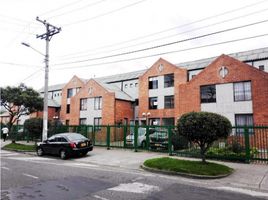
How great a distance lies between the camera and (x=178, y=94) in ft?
104

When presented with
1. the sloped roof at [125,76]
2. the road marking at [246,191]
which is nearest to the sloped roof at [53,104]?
the sloped roof at [125,76]

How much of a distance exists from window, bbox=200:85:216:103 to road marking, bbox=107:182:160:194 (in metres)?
19.5

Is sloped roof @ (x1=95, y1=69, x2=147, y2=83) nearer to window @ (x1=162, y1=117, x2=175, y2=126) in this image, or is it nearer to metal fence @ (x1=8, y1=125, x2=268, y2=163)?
window @ (x1=162, y1=117, x2=175, y2=126)

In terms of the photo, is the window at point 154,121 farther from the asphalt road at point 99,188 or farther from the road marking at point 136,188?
the road marking at point 136,188

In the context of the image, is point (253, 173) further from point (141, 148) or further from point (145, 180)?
point (141, 148)

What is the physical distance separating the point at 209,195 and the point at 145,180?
264 centimetres

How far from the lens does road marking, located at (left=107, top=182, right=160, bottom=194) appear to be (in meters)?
7.87

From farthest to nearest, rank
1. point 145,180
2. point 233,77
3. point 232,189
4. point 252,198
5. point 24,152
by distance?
point 233,77 → point 24,152 → point 145,180 → point 232,189 → point 252,198

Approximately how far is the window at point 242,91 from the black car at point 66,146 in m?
15.1

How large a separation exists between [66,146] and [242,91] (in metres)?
17.0

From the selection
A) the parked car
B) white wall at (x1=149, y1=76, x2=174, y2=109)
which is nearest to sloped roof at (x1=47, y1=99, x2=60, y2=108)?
white wall at (x1=149, y1=76, x2=174, y2=109)

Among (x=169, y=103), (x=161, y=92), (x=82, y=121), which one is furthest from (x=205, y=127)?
(x=82, y=121)

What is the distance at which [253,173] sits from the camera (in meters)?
10.9

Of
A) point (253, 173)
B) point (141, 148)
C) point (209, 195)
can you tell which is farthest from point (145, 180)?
point (141, 148)
